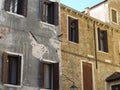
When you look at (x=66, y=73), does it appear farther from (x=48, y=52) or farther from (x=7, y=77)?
(x=7, y=77)

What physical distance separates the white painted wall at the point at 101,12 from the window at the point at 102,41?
1.97m

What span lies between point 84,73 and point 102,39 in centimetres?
358

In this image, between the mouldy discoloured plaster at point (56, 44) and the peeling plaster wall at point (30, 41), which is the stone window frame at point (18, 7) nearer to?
the peeling plaster wall at point (30, 41)

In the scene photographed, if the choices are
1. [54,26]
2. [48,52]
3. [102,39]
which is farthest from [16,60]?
[102,39]

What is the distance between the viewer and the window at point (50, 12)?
60.1ft

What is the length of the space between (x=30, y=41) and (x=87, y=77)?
5003 mm

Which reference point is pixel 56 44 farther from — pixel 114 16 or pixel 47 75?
pixel 114 16

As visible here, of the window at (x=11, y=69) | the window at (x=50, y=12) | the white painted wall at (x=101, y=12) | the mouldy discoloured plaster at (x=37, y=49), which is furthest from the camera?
the white painted wall at (x=101, y=12)

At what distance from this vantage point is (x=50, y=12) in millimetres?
18562

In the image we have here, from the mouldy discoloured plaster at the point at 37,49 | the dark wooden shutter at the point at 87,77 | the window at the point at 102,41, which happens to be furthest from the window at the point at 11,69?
the window at the point at 102,41

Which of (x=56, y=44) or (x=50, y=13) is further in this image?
(x=50, y=13)

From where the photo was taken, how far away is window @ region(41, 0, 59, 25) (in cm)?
1831

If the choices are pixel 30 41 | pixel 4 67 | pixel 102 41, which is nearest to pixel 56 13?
pixel 30 41

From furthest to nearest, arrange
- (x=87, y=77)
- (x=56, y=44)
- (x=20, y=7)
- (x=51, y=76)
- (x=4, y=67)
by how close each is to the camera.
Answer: (x=87, y=77) < (x=56, y=44) < (x=51, y=76) < (x=20, y=7) < (x=4, y=67)
